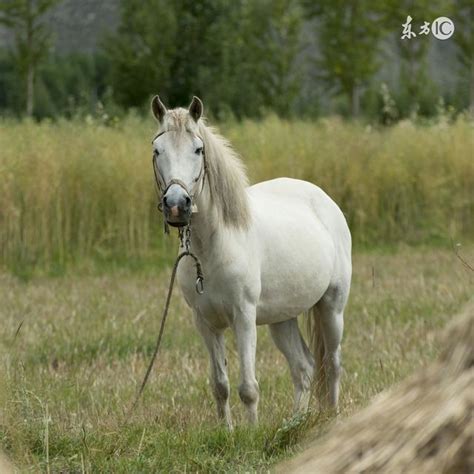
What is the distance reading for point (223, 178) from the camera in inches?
273

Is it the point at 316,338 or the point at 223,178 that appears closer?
the point at 223,178

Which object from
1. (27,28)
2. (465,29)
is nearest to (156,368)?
(465,29)

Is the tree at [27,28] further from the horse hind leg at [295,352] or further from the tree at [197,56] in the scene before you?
the horse hind leg at [295,352]

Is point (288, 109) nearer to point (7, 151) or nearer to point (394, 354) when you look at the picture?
point (7, 151)

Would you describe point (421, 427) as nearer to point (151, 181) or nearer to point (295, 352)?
point (295, 352)

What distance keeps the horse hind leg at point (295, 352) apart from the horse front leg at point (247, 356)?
0.95 metres

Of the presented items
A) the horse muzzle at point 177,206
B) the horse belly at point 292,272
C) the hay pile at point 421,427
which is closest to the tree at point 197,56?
the horse belly at point 292,272

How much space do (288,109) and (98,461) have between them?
3594 centimetres

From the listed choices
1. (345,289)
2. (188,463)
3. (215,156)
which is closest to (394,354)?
(345,289)

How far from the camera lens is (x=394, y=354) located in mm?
9148

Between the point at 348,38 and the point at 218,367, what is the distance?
31.9 meters

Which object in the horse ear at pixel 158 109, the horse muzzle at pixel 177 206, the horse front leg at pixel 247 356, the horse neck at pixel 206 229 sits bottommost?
the horse front leg at pixel 247 356

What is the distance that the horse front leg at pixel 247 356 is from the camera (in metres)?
6.91
